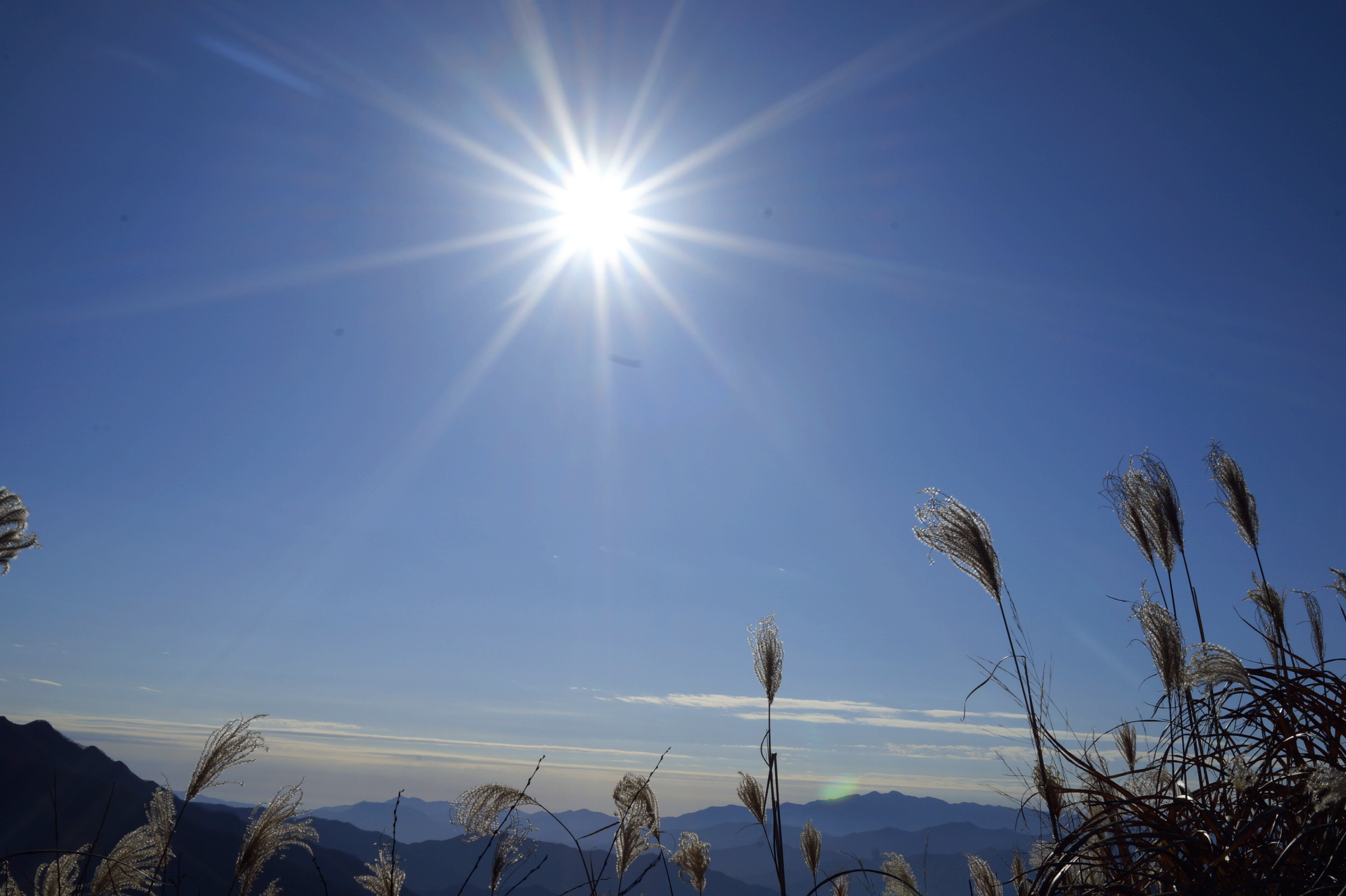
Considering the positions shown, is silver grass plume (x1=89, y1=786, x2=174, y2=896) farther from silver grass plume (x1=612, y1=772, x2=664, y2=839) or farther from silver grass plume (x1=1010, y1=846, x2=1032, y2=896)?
silver grass plume (x1=1010, y1=846, x2=1032, y2=896)

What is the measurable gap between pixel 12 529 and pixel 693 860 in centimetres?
515

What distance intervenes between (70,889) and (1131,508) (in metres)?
6.02

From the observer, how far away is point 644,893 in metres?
6.39

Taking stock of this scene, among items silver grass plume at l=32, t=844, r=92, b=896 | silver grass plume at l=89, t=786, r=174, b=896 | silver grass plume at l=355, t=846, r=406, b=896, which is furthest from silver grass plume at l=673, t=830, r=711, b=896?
silver grass plume at l=32, t=844, r=92, b=896

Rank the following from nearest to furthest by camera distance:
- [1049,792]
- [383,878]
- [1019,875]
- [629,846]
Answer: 1. [1019,875]
2. [1049,792]
3. [383,878]
4. [629,846]

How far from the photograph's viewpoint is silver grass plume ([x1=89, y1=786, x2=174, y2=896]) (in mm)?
3115

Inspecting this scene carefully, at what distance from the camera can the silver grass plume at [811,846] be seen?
7340 mm

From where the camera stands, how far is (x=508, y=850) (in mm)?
3350

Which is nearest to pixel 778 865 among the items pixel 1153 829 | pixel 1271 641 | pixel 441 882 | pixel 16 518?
pixel 1153 829

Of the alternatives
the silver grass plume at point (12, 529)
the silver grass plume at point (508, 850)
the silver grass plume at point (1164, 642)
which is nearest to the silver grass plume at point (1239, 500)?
the silver grass plume at point (1164, 642)

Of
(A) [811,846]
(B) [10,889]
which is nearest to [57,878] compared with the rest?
(B) [10,889]

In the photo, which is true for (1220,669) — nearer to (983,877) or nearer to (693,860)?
(983,877)

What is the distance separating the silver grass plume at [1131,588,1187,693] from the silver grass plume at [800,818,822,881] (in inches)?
204

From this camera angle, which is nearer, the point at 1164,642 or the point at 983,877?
the point at 1164,642
